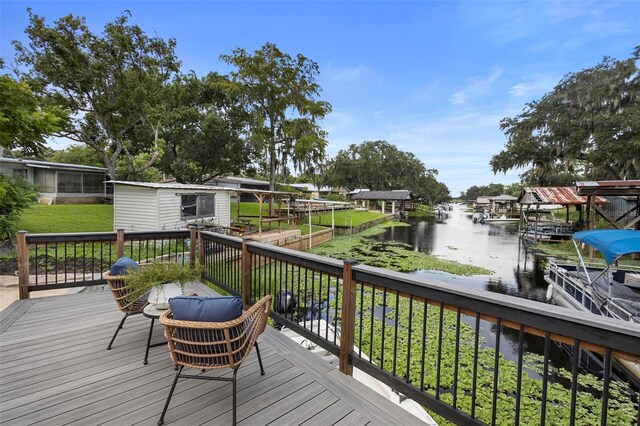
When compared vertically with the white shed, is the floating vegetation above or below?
below

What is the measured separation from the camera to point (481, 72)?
17.2m

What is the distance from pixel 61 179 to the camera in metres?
19.1

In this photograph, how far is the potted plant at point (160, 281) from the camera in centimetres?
259

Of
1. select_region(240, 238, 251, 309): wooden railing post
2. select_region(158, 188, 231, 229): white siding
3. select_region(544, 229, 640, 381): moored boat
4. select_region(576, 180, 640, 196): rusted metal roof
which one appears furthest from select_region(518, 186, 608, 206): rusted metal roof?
select_region(240, 238, 251, 309): wooden railing post

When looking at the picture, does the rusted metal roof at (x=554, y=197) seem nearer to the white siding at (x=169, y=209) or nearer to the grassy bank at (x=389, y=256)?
the grassy bank at (x=389, y=256)

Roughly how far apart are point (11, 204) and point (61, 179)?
14286mm

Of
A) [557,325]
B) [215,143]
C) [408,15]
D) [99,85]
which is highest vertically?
[408,15]

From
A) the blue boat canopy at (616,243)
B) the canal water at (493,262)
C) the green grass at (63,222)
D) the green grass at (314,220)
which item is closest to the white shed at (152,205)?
the green grass at (63,222)

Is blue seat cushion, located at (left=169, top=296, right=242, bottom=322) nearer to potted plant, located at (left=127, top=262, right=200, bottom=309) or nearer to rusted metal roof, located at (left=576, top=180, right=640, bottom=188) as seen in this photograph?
potted plant, located at (left=127, top=262, right=200, bottom=309)

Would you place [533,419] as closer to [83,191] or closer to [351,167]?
[83,191]

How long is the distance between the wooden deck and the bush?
21.3ft

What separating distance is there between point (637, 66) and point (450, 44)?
538 inches

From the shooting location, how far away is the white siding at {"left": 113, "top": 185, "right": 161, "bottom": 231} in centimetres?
1083

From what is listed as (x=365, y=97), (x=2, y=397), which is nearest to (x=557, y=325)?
(x=2, y=397)
